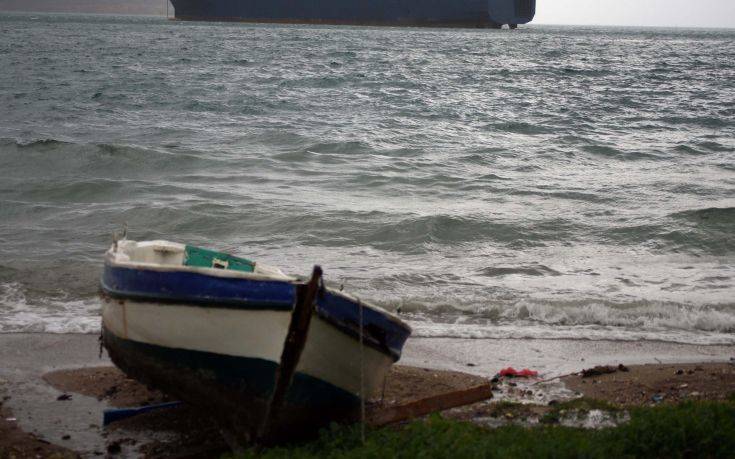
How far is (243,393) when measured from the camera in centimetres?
513

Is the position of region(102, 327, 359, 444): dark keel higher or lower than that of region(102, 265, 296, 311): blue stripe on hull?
lower

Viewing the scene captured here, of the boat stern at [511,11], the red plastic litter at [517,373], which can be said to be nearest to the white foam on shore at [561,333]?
the red plastic litter at [517,373]

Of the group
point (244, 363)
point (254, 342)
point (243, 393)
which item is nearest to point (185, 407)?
point (243, 393)

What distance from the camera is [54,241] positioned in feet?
38.4

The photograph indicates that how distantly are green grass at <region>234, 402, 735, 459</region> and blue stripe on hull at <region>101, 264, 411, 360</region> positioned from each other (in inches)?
24.5

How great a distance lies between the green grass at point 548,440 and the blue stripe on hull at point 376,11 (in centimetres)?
8828

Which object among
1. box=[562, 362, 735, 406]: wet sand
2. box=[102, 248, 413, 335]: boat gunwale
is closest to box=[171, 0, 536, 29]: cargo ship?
box=[562, 362, 735, 406]: wet sand

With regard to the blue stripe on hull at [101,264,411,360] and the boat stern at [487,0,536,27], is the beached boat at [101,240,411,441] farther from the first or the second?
the boat stern at [487,0,536,27]

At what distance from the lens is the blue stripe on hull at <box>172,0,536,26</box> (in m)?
90.4

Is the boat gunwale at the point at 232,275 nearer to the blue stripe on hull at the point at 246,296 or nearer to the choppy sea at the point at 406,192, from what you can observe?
the blue stripe on hull at the point at 246,296

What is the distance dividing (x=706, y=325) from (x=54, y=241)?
827 centimetres

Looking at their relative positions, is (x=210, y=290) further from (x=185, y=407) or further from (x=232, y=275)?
(x=185, y=407)

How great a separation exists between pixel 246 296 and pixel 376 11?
89.6 meters

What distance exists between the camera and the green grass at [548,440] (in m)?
4.60
